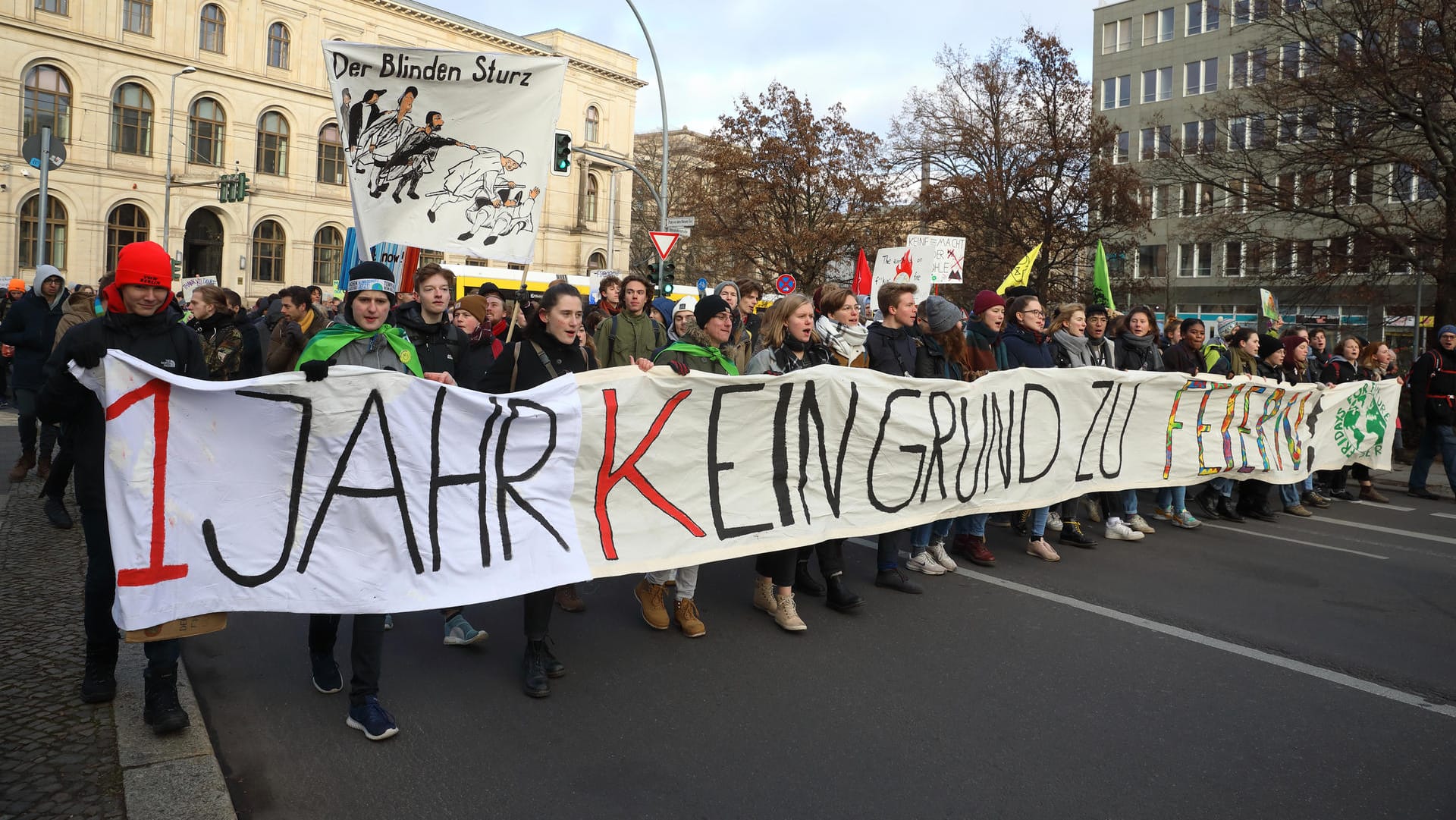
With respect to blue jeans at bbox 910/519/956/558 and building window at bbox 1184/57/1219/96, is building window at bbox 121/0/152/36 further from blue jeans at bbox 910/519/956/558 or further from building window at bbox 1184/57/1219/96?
building window at bbox 1184/57/1219/96

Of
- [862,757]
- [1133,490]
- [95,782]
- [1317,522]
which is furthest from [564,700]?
[1317,522]

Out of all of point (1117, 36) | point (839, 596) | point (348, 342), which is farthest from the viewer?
point (1117, 36)

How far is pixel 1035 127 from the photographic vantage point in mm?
28781

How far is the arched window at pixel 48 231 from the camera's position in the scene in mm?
39344

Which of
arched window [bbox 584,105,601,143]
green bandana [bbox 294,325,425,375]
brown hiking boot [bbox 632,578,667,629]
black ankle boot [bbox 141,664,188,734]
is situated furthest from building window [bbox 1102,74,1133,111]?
black ankle boot [bbox 141,664,188,734]

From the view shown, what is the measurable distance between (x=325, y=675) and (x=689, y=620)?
5.97 ft

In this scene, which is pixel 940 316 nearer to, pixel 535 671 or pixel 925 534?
pixel 925 534

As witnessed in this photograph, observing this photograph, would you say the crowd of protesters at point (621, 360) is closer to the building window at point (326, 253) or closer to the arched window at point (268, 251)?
the arched window at point (268, 251)

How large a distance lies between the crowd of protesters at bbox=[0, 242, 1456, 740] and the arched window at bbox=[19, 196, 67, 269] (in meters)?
36.1

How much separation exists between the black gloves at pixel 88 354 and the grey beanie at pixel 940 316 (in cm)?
474

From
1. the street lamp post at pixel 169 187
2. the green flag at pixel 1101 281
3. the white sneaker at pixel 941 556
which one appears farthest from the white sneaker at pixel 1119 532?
the street lamp post at pixel 169 187

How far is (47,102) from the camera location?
4003cm

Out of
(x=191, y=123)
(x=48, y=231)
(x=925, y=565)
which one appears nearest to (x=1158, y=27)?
(x=191, y=123)

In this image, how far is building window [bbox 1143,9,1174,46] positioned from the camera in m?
52.9
